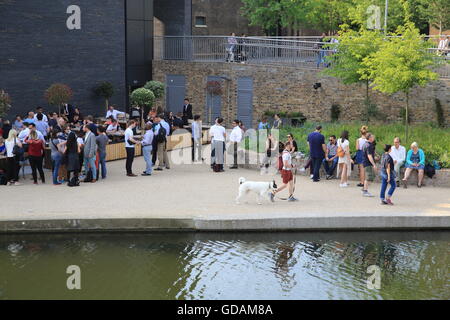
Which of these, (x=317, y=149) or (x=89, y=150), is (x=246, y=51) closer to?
(x=317, y=149)

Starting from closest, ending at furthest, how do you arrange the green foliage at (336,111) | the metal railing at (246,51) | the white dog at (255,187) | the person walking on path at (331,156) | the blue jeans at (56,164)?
the white dog at (255,187), the blue jeans at (56,164), the person walking on path at (331,156), the green foliage at (336,111), the metal railing at (246,51)

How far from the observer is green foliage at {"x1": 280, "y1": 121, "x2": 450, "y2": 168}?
20.3 metres

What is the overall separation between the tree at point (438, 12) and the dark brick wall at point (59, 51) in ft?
50.4

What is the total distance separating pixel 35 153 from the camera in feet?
64.0

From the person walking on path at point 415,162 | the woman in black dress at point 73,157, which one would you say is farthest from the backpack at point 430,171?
the woman in black dress at point 73,157

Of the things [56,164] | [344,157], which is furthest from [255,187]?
[56,164]

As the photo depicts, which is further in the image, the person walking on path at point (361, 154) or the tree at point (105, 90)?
the tree at point (105, 90)

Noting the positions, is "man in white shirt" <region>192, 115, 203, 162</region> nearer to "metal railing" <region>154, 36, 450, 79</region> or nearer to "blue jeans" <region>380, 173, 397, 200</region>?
"blue jeans" <region>380, 173, 397, 200</region>

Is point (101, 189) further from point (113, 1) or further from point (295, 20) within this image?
point (295, 20)

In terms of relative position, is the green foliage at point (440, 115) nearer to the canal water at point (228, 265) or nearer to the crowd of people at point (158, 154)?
the crowd of people at point (158, 154)

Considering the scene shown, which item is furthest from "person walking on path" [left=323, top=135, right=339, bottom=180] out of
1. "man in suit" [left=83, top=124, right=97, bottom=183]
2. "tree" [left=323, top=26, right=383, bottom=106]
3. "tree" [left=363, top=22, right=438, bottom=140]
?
"man in suit" [left=83, top=124, right=97, bottom=183]

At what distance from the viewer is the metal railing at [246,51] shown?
3088 centimetres

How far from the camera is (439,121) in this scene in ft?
90.1

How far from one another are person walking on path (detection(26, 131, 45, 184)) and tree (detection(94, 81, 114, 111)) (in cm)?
1144
